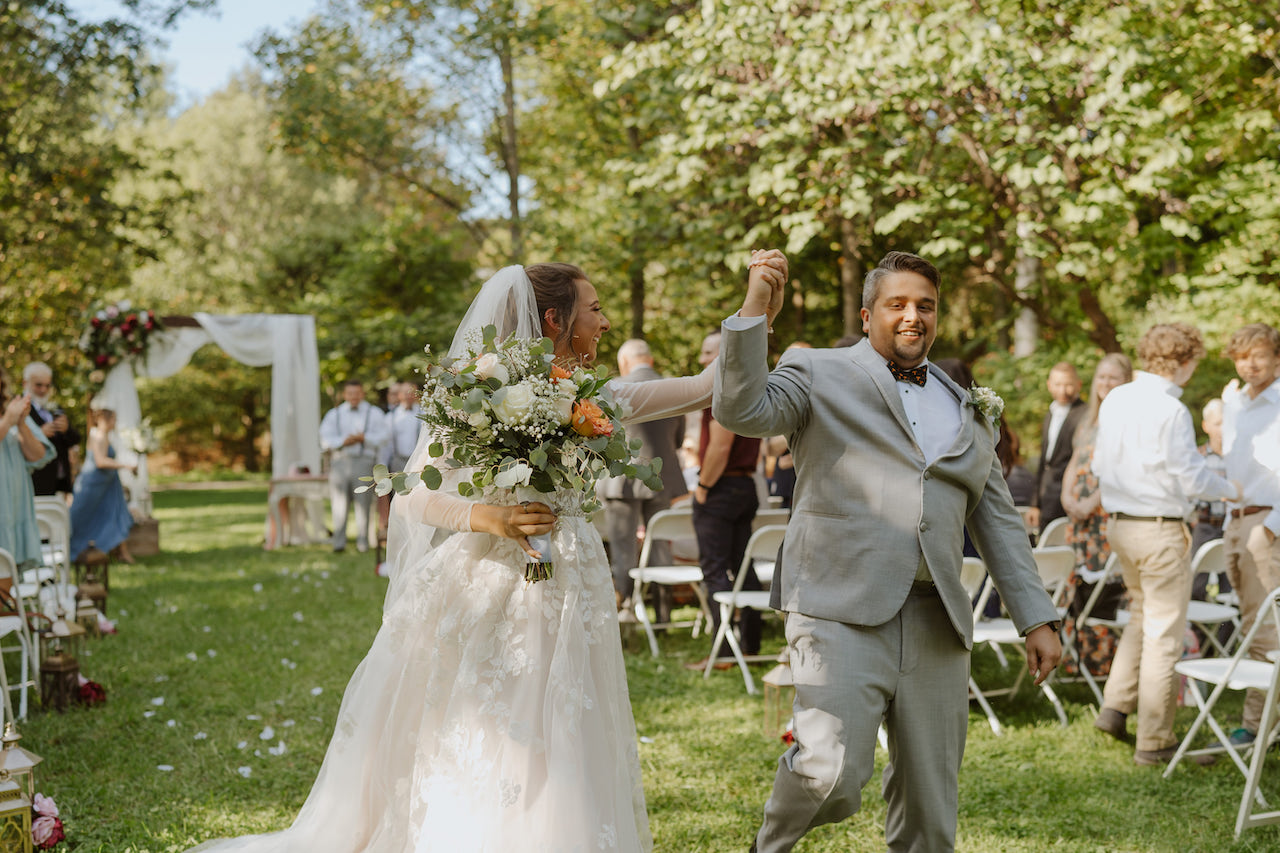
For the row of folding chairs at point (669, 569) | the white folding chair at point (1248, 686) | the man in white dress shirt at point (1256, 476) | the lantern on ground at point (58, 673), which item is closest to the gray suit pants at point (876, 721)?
the white folding chair at point (1248, 686)

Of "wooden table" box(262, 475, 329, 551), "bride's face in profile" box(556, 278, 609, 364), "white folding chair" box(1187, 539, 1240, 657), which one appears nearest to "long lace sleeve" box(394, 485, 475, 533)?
"bride's face in profile" box(556, 278, 609, 364)

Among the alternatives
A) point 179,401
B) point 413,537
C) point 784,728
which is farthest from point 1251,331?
point 179,401

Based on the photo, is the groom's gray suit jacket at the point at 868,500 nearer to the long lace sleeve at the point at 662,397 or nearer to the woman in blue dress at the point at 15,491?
the long lace sleeve at the point at 662,397

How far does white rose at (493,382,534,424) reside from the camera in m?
2.79

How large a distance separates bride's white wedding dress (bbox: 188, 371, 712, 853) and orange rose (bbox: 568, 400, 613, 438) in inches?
11.9

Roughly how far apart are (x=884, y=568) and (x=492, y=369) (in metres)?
1.19

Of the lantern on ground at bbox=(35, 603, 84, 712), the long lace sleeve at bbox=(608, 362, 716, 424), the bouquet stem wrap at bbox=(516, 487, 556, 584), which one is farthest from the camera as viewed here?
the lantern on ground at bbox=(35, 603, 84, 712)

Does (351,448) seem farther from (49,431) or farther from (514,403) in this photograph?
(514,403)

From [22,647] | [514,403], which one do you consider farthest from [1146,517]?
[22,647]

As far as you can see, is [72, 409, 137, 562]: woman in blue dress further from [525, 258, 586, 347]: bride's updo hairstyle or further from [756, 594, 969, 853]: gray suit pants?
[756, 594, 969, 853]: gray suit pants

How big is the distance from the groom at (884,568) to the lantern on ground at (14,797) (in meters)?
2.45

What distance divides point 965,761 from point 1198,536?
4151mm

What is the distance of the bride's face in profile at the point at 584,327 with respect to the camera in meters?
3.28

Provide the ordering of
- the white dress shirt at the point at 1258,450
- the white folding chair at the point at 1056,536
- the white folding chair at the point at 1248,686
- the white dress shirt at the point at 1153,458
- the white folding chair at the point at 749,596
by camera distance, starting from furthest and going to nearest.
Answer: the white folding chair at the point at 1056,536, the white folding chair at the point at 749,596, the white dress shirt at the point at 1258,450, the white dress shirt at the point at 1153,458, the white folding chair at the point at 1248,686
